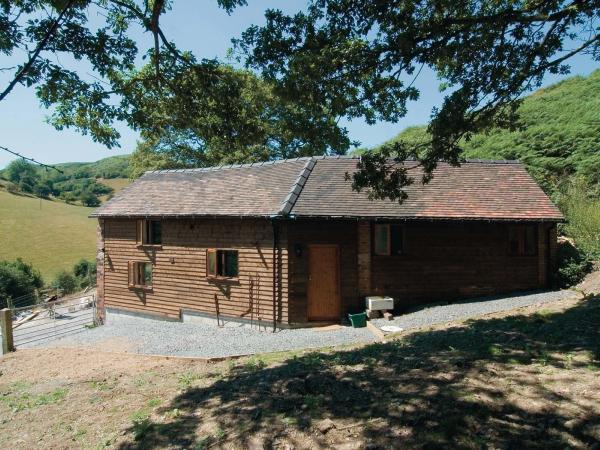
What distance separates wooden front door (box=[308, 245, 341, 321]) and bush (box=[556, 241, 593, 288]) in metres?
8.20

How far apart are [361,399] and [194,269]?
12422 mm

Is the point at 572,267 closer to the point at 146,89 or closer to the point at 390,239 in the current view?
the point at 390,239

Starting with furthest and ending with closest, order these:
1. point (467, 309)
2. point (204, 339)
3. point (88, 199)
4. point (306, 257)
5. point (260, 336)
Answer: point (88, 199)
point (306, 257)
point (204, 339)
point (260, 336)
point (467, 309)

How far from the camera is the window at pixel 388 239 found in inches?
591

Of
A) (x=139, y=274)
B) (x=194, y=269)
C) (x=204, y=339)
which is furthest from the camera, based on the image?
(x=139, y=274)

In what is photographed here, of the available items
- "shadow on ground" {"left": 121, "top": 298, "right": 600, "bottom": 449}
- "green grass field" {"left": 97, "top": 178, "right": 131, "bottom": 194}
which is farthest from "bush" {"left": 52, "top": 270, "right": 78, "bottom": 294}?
"green grass field" {"left": 97, "top": 178, "right": 131, "bottom": 194}

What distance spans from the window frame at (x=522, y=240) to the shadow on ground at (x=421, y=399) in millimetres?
7886

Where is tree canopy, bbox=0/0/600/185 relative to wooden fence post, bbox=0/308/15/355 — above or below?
above

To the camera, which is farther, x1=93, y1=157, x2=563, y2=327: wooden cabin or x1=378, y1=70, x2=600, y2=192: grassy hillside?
x1=378, y1=70, x2=600, y2=192: grassy hillside

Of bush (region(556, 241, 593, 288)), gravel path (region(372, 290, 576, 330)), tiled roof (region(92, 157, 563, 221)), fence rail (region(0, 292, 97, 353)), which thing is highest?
tiled roof (region(92, 157, 563, 221))

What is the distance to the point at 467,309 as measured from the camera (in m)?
13.3

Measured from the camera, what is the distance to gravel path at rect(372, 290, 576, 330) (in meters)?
12.6

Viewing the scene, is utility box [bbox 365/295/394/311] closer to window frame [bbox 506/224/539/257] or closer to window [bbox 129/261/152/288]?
window frame [bbox 506/224/539/257]

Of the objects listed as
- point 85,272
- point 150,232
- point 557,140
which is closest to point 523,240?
point 557,140
